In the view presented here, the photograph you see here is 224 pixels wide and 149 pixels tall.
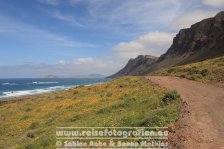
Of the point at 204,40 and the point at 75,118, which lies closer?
the point at 75,118

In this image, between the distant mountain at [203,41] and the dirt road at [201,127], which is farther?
the distant mountain at [203,41]

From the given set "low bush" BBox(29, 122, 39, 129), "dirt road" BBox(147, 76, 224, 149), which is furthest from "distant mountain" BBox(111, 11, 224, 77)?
"dirt road" BBox(147, 76, 224, 149)

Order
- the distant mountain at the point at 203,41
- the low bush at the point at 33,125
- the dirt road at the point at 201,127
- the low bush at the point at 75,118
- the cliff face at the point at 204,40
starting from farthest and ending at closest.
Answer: the distant mountain at the point at 203,41 < the cliff face at the point at 204,40 < the low bush at the point at 33,125 < the low bush at the point at 75,118 < the dirt road at the point at 201,127

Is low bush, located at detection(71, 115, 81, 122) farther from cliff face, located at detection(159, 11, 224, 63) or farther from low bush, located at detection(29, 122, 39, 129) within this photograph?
cliff face, located at detection(159, 11, 224, 63)

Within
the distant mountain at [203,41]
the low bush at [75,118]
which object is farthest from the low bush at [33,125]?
the distant mountain at [203,41]

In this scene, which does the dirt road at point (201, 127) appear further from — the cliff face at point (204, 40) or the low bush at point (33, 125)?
the cliff face at point (204, 40)

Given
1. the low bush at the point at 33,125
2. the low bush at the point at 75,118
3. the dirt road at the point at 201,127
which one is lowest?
the low bush at the point at 33,125

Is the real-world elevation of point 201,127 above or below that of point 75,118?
above

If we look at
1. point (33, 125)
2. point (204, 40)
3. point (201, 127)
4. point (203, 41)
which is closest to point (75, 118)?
point (33, 125)

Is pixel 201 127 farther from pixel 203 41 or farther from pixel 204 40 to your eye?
pixel 203 41

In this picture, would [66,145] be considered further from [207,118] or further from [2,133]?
[2,133]

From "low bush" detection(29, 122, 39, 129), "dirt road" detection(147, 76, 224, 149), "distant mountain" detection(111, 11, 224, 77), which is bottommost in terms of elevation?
"low bush" detection(29, 122, 39, 129)

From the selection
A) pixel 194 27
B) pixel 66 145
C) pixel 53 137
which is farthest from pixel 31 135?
pixel 194 27

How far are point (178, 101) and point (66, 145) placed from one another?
8.95 metres
